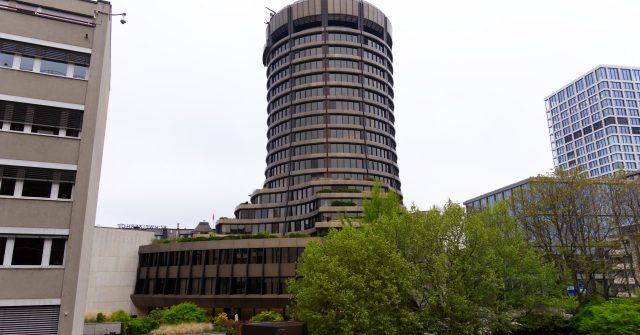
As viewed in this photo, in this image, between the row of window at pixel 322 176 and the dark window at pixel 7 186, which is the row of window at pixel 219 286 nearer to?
the row of window at pixel 322 176

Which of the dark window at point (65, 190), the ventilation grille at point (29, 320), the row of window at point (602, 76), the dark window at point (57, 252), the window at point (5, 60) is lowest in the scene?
the ventilation grille at point (29, 320)

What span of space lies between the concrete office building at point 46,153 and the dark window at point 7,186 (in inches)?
2.0

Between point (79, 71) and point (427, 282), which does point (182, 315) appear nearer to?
point (427, 282)

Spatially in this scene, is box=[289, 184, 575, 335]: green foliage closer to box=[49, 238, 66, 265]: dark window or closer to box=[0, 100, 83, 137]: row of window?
box=[49, 238, 66, 265]: dark window

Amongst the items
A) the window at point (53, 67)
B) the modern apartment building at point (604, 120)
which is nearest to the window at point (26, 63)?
the window at point (53, 67)

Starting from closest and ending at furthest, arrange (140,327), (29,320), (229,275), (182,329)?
(29,320), (182,329), (140,327), (229,275)

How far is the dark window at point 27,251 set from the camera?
2417cm

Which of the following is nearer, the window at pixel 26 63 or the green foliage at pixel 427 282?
the window at pixel 26 63

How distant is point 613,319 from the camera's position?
99.9 ft

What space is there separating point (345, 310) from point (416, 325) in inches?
199

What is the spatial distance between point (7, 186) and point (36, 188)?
1.45 meters

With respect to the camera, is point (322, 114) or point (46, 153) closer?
point (46, 153)

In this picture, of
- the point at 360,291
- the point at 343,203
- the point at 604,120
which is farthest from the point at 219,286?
the point at 604,120

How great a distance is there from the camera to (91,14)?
29828mm
